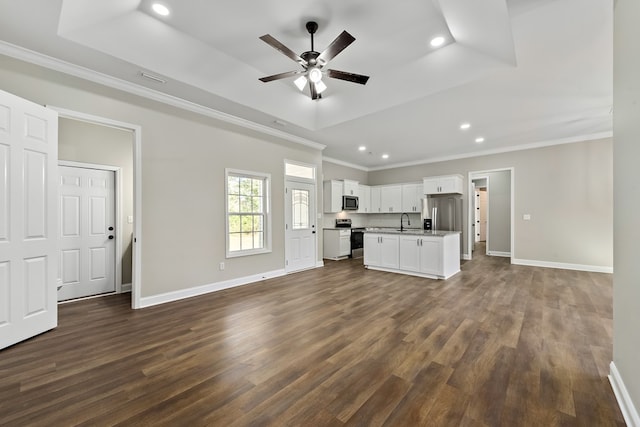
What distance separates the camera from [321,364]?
2.08 m

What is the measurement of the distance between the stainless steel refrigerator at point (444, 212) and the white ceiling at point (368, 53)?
2467mm

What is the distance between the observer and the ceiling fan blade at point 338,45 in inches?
88.8

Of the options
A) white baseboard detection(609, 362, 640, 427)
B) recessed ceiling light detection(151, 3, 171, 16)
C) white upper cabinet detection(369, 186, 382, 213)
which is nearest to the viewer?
white baseboard detection(609, 362, 640, 427)

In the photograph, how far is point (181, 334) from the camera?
8.65ft

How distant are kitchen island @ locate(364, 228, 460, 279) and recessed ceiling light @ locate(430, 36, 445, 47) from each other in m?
3.03

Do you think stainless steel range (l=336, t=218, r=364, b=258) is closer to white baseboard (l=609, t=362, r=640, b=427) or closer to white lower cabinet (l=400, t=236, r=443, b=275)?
white lower cabinet (l=400, t=236, r=443, b=275)

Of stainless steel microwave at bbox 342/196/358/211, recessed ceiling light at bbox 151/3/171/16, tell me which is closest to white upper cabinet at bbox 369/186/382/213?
stainless steel microwave at bbox 342/196/358/211

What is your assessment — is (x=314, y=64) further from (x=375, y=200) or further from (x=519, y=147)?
(x=375, y=200)

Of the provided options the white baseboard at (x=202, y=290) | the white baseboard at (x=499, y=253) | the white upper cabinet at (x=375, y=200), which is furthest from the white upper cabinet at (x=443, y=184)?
the white baseboard at (x=202, y=290)

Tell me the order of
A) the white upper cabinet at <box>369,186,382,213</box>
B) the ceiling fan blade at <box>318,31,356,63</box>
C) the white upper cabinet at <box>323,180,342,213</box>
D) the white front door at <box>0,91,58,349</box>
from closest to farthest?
the ceiling fan blade at <box>318,31,356,63</box> < the white front door at <box>0,91,58,349</box> < the white upper cabinet at <box>323,180,342,213</box> < the white upper cabinet at <box>369,186,382,213</box>

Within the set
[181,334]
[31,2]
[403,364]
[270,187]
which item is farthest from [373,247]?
[31,2]

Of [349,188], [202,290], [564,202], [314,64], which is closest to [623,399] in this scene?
[314,64]

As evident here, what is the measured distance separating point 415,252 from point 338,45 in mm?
3934

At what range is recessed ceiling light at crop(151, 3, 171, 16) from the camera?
2.64 metres
